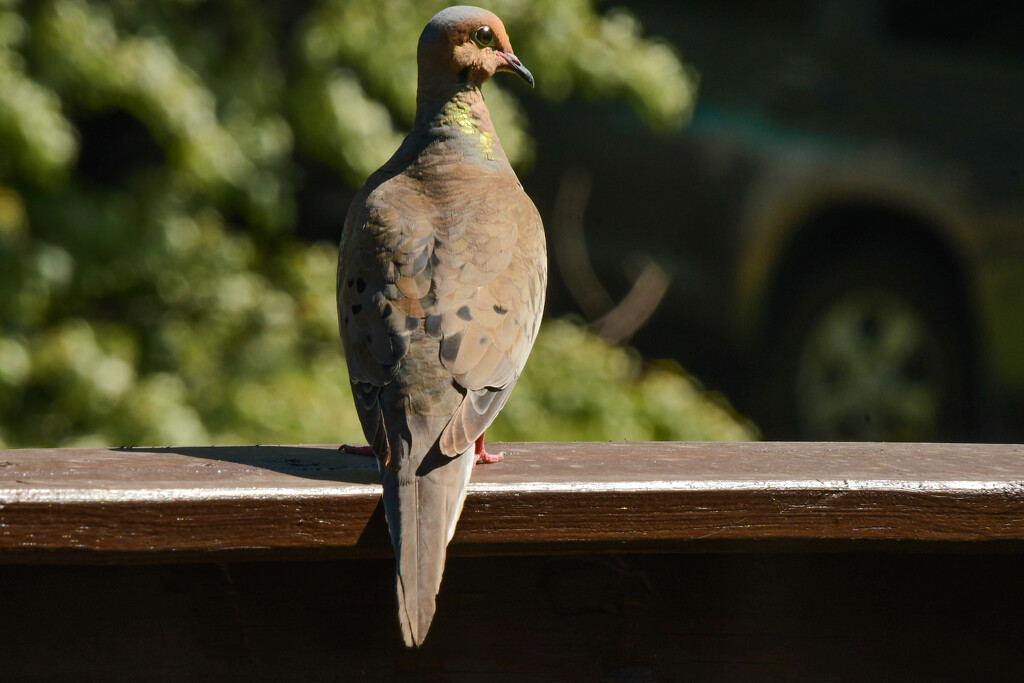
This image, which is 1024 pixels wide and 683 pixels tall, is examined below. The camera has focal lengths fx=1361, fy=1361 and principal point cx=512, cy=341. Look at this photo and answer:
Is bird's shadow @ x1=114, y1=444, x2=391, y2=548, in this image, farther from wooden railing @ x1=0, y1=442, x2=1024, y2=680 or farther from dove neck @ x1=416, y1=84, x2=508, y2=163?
dove neck @ x1=416, y1=84, x2=508, y2=163

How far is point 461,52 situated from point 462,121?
0.58ft

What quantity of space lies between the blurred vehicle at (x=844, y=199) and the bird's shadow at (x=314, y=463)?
511cm

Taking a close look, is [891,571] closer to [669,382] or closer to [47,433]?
[47,433]

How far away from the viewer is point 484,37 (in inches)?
135

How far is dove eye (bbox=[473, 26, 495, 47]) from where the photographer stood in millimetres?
3402

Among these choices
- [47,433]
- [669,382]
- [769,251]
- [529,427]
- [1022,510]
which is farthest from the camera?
[769,251]

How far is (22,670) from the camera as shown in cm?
167

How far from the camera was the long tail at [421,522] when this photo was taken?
1589 millimetres

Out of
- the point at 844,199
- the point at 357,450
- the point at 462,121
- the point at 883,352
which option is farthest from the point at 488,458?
the point at 844,199

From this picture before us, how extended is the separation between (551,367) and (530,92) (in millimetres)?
2062

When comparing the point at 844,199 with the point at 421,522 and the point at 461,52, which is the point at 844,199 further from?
the point at 421,522

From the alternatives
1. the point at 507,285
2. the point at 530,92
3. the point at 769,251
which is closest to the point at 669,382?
the point at 769,251

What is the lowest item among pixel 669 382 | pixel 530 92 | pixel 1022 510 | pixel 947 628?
pixel 669 382

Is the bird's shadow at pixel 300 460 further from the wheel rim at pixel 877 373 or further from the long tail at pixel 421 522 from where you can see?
the wheel rim at pixel 877 373
